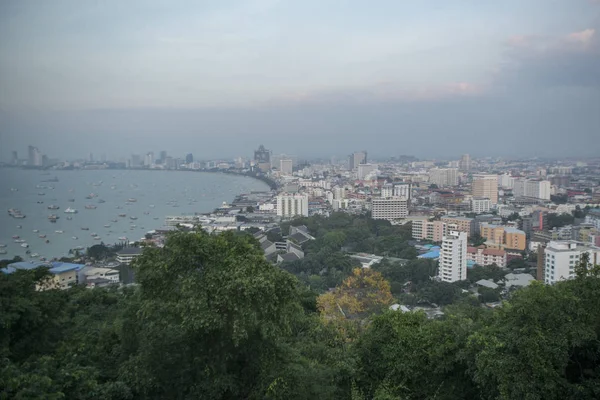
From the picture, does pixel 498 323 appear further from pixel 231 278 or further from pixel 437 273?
pixel 437 273

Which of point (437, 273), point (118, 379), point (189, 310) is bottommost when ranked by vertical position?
point (437, 273)

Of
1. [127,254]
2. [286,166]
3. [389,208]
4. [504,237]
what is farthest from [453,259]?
[286,166]

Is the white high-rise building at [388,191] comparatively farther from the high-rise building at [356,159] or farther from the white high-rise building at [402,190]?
the high-rise building at [356,159]

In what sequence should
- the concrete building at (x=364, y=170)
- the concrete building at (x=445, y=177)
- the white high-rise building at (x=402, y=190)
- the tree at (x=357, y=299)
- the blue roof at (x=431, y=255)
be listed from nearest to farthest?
the tree at (x=357, y=299) → the blue roof at (x=431, y=255) → the white high-rise building at (x=402, y=190) → the concrete building at (x=445, y=177) → the concrete building at (x=364, y=170)

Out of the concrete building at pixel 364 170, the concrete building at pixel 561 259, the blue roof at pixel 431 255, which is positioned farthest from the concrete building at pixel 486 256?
the concrete building at pixel 364 170

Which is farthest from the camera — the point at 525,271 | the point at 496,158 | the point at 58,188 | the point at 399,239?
the point at 496,158

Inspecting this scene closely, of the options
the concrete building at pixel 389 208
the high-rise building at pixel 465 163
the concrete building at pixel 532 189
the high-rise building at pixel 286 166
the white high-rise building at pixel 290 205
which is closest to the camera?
the concrete building at pixel 389 208

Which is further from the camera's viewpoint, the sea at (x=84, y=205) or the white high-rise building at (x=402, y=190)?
the white high-rise building at (x=402, y=190)

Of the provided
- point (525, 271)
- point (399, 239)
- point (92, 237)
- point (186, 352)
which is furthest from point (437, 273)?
point (92, 237)
